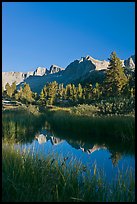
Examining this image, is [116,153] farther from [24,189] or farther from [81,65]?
[81,65]

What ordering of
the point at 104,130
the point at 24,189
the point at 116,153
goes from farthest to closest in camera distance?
1. the point at 104,130
2. the point at 116,153
3. the point at 24,189

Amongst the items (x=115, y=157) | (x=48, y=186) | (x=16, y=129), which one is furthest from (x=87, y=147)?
(x=48, y=186)

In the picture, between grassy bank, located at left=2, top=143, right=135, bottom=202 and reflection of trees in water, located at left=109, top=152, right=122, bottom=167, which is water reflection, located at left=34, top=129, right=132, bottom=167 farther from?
grassy bank, located at left=2, top=143, right=135, bottom=202

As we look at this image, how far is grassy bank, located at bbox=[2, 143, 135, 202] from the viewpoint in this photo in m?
3.85

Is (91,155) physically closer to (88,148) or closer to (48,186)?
(88,148)

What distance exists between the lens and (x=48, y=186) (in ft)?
13.1

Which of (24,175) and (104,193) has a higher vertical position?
(24,175)

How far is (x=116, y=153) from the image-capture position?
31.6 feet

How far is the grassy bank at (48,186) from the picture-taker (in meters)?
3.85

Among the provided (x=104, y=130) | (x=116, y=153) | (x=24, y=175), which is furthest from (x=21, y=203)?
(x=104, y=130)

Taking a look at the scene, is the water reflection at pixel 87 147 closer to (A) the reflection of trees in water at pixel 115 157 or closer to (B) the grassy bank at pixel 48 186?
(A) the reflection of trees in water at pixel 115 157

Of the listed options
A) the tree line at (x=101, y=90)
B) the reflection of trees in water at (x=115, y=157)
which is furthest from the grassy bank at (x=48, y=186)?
the tree line at (x=101, y=90)

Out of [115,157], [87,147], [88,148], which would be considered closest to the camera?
[115,157]

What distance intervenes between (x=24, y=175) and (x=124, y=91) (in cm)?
3071
